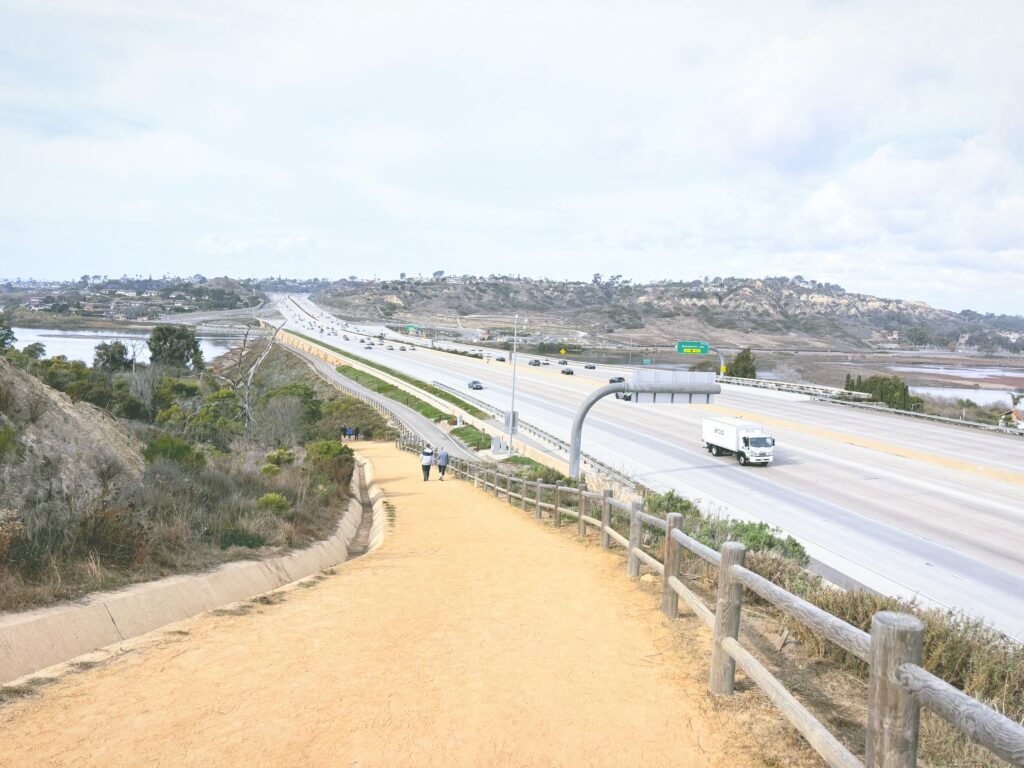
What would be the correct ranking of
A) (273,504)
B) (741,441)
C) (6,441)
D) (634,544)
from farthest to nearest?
(741,441), (273,504), (634,544), (6,441)

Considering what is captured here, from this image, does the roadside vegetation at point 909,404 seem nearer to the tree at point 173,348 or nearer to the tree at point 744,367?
the tree at point 744,367

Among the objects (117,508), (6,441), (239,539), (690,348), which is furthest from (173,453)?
(690,348)

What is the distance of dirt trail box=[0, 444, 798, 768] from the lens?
4.59 metres

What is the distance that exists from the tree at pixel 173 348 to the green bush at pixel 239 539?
72695mm

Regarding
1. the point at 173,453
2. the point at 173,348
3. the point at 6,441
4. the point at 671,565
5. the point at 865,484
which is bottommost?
the point at 865,484

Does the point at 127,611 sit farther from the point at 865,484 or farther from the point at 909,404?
the point at 909,404

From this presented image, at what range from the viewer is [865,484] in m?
30.4

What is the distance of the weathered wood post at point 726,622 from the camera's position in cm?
532

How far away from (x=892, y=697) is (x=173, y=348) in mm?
85942

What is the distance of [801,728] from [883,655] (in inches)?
37.5

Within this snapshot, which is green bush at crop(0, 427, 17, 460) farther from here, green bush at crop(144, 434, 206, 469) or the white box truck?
the white box truck

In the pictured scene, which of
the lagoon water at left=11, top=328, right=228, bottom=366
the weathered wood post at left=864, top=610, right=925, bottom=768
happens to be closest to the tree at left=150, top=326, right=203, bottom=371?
the lagoon water at left=11, top=328, right=228, bottom=366

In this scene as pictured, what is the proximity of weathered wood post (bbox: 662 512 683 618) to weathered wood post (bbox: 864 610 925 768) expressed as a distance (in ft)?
12.9

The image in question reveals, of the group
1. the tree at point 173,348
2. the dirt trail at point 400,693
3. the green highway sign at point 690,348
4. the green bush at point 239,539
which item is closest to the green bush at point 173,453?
the green bush at point 239,539
